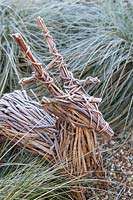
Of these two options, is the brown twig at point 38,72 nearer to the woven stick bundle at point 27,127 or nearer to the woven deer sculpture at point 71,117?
the woven deer sculpture at point 71,117

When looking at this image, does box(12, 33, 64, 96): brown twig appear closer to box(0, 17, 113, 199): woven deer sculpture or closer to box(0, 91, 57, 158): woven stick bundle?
box(0, 17, 113, 199): woven deer sculpture

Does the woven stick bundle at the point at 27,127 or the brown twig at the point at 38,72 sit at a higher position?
the brown twig at the point at 38,72

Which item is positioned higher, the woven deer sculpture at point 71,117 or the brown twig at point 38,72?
the brown twig at point 38,72

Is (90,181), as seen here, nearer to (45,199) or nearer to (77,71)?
(45,199)

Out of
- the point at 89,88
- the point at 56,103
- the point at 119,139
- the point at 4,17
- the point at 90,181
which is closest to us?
the point at 56,103

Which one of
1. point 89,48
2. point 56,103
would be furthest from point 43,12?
point 56,103

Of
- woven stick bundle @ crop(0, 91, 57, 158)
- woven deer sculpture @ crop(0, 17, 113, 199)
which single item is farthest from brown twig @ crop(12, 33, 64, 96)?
woven stick bundle @ crop(0, 91, 57, 158)

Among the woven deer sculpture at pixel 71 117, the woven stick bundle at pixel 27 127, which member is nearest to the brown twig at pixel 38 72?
the woven deer sculpture at pixel 71 117

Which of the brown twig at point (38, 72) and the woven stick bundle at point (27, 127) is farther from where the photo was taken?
the woven stick bundle at point (27, 127)

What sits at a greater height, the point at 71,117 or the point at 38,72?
the point at 38,72
